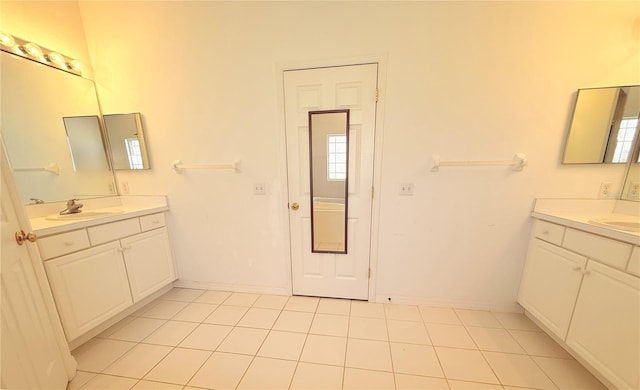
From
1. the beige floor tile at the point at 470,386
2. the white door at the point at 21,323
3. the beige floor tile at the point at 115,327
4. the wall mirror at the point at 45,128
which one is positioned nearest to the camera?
the white door at the point at 21,323

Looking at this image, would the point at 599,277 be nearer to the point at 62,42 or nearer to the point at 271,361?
the point at 271,361

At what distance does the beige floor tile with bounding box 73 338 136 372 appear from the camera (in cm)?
138

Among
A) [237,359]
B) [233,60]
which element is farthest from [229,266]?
[233,60]

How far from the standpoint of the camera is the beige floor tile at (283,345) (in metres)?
1.43

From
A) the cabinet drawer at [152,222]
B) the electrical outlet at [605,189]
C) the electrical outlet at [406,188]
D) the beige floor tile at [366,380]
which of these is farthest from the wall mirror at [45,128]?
the electrical outlet at [605,189]

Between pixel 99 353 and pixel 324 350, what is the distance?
1578mm

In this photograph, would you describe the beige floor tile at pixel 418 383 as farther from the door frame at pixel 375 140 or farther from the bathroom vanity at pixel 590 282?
the bathroom vanity at pixel 590 282

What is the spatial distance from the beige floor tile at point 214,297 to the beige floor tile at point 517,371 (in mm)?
2189

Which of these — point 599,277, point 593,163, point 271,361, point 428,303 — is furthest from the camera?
point 428,303

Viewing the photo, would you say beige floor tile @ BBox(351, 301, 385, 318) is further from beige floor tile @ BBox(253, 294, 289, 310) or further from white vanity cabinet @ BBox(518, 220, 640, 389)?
white vanity cabinet @ BBox(518, 220, 640, 389)

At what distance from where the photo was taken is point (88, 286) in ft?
4.91

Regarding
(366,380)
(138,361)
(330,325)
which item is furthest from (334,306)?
(138,361)

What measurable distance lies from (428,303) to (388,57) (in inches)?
83.3

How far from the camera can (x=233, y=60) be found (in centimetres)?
177
